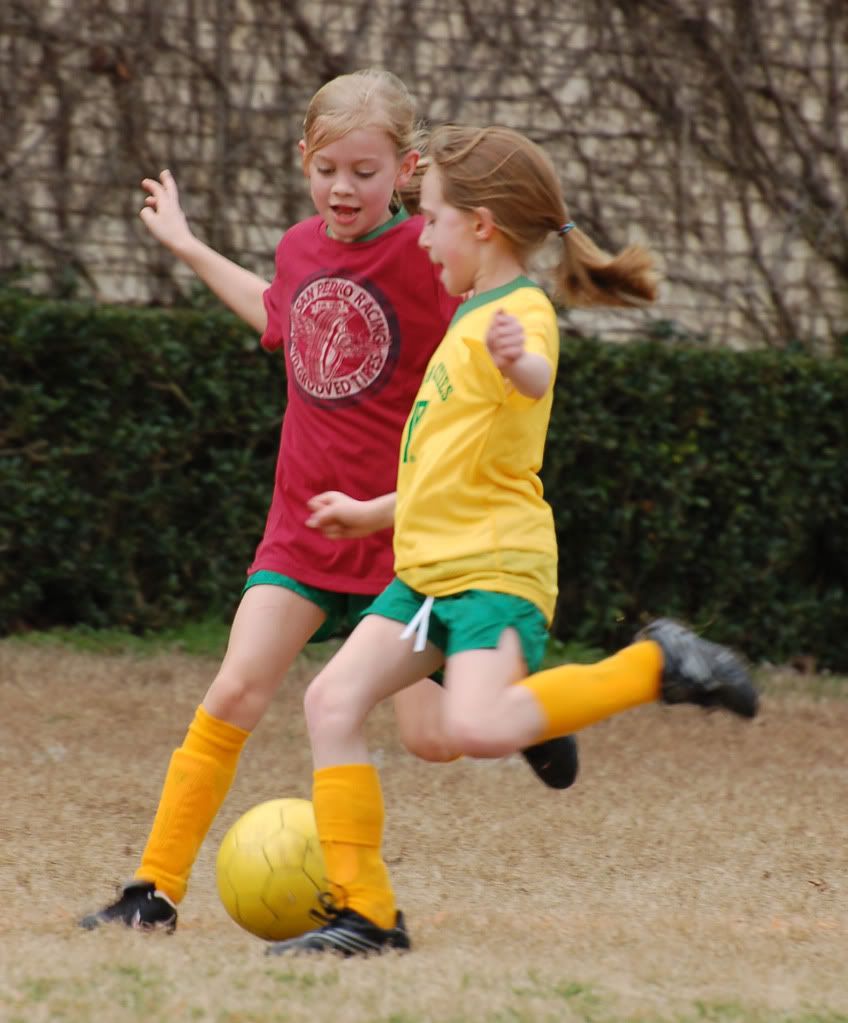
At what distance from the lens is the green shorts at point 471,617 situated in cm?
332

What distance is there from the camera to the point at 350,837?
3.38 metres

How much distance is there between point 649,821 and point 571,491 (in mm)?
3041

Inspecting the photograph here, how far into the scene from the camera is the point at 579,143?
8.72 meters

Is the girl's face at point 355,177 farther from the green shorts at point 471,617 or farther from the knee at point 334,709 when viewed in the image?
the knee at point 334,709

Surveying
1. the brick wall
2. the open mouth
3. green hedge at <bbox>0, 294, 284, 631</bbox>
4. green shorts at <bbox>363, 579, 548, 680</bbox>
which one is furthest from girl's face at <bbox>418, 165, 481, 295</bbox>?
the brick wall

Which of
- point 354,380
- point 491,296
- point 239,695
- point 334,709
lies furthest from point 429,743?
point 491,296

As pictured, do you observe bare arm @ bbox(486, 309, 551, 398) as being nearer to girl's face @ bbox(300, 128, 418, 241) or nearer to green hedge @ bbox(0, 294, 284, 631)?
girl's face @ bbox(300, 128, 418, 241)

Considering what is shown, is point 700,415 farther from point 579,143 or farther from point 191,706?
point 191,706

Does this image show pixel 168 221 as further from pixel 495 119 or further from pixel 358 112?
pixel 495 119

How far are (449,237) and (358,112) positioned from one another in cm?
42

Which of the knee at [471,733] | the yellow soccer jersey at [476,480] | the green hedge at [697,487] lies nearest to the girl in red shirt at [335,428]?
the yellow soccer jersey at [476,480]

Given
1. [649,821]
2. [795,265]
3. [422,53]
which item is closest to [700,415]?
[795,265]

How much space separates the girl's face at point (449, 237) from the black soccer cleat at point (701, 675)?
2.74ft

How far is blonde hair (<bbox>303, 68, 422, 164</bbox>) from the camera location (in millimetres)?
3760
